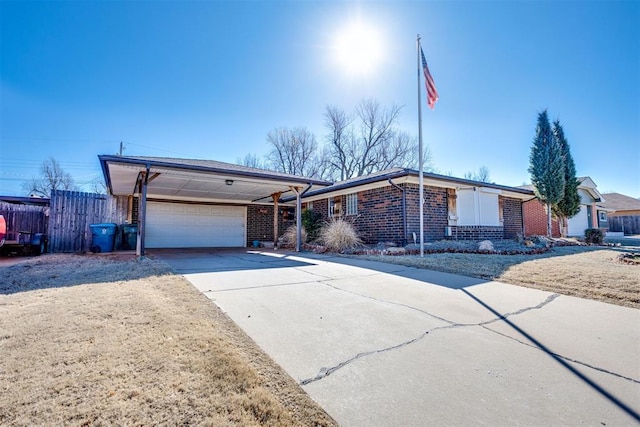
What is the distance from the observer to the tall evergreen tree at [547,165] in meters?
13.4

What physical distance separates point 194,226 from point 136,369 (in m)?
12.7

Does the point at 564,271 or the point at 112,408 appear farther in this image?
the point at 564,271

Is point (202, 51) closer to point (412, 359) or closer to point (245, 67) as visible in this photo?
point (245, 67)

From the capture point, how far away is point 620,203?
86.6 feet

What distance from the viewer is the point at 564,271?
17.3 ft

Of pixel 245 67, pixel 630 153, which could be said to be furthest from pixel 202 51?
pixel 630 153

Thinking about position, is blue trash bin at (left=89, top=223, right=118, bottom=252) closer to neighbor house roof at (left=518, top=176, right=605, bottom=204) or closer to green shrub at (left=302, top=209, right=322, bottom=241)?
green shrub at (left=302, top=209, right=322, bottom=241)

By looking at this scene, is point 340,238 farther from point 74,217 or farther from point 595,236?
point 595,236

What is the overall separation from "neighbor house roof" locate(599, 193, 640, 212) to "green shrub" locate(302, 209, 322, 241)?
28.2 meters

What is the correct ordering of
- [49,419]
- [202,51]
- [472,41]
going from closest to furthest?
[49,419], [472,41], [202,51]

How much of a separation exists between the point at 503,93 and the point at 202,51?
1048 centimetres

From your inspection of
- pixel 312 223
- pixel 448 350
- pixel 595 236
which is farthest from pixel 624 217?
pixel 448 350

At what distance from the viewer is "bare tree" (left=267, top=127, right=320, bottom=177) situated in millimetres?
29903

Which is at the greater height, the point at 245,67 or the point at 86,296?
the point at 245,67
